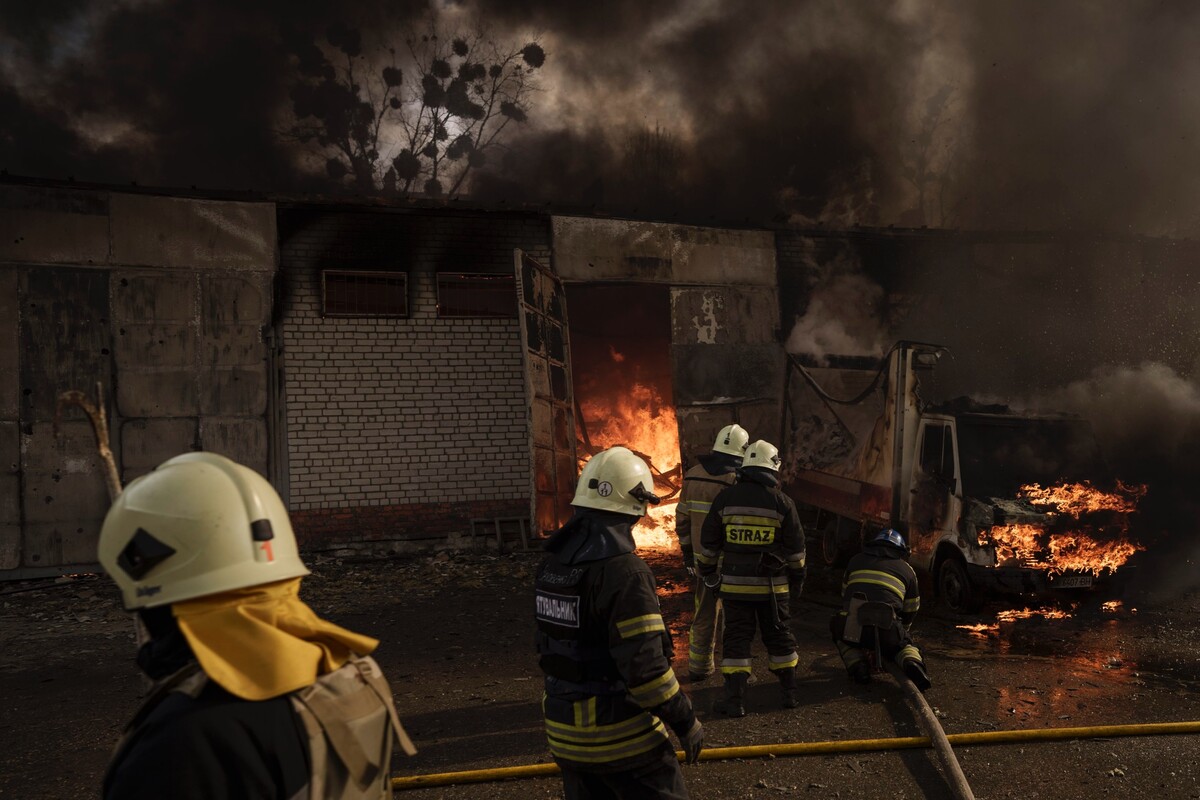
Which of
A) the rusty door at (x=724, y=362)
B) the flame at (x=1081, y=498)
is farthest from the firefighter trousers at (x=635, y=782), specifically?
the rusty door at (x=724, y=362)

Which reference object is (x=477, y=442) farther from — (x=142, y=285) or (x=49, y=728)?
(x=49, y=728)

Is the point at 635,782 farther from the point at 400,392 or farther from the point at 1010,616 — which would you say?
the point at 400,392

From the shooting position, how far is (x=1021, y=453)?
8.77 m

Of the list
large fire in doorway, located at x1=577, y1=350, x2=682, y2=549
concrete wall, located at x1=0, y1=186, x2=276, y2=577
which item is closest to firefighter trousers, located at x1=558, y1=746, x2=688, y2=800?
concrete wall, located at x1=0, y1=186, x2=276, y2=577

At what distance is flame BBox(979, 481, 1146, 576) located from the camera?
25.7 feet

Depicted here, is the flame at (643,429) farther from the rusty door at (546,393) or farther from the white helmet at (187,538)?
the white helmet at (187,538)

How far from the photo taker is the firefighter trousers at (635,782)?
2926 mm

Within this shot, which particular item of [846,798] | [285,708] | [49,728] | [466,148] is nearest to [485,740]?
[846,798]

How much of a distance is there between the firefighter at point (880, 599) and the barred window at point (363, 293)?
24.8ft

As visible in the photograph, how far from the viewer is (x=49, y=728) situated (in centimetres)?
557

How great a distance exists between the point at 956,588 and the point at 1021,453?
163 centimetres

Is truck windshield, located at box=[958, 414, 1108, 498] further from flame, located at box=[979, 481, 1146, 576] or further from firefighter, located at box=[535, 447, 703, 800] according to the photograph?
firefighter, located at box=[535, 447, 703, 800]

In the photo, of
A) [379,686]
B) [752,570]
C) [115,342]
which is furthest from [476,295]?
[379,686]

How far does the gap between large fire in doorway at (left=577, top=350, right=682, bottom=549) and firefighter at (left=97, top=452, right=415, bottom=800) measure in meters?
11.4
